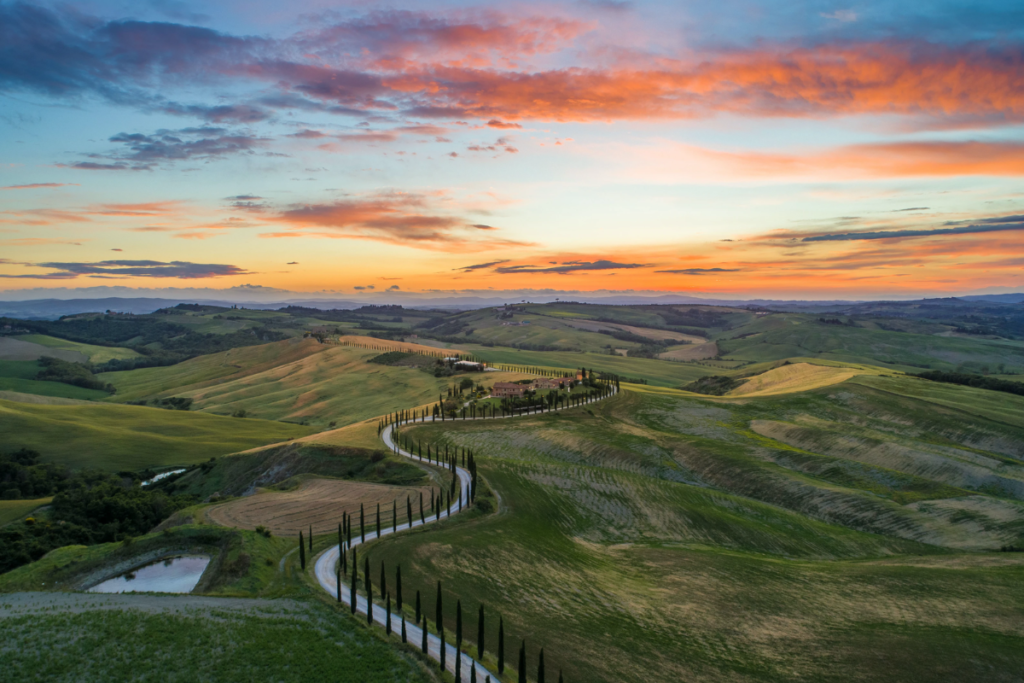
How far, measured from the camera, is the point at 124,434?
14612cm

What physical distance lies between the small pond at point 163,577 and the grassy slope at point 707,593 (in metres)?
16.9

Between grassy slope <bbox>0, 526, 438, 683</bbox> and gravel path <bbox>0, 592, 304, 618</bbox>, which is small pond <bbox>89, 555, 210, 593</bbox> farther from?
grassy slope <bbox>0, 526, 438, 683</bbox>

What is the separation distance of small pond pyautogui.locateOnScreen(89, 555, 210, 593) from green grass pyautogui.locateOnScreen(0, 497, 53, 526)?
4990cm

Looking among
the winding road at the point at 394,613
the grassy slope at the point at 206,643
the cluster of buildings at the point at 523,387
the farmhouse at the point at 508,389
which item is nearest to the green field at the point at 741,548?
the winding road at the point at 394,613

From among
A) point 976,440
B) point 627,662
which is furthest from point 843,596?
point 976,440

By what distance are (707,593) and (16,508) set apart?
10247 cm

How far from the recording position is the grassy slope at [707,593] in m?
40.2

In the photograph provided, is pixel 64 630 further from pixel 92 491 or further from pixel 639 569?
pixel 92 491

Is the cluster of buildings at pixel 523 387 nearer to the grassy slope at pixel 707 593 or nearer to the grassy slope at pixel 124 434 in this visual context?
the grassy slope at pixel 124 434

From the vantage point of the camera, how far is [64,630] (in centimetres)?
3547

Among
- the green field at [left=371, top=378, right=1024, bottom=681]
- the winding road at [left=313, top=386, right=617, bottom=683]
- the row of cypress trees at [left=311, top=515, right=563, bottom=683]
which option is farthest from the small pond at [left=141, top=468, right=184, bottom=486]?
the row of cypress trees at [left=311, top=515, right=563, bottom=683]

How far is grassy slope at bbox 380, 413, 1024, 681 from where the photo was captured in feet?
132

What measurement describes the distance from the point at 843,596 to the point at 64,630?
2512 inches

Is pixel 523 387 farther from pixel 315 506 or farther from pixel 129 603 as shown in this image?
pixel 129 603
